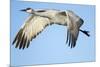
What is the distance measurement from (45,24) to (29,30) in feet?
0.65

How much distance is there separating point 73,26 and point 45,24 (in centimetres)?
36

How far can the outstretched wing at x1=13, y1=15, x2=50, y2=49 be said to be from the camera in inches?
87.3

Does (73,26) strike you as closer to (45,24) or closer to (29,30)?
(45,24)

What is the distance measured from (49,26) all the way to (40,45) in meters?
0.24

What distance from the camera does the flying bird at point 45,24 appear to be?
88.0 inches

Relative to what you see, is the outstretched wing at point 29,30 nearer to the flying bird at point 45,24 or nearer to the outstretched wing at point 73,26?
the flying bird at point 45,24

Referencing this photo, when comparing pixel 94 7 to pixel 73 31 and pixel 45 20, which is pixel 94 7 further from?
pixel 45 20

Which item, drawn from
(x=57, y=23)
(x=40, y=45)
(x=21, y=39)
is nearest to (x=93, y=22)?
(x=57, y=23)

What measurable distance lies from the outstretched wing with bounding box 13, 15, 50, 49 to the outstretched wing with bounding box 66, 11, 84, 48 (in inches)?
12.1

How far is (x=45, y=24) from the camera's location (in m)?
2.32

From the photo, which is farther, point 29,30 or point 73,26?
point 73,26

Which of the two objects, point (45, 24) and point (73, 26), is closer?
point (45, 24)

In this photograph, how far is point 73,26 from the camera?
246cm

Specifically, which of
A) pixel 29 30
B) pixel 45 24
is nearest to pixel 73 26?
pixel 45 24
